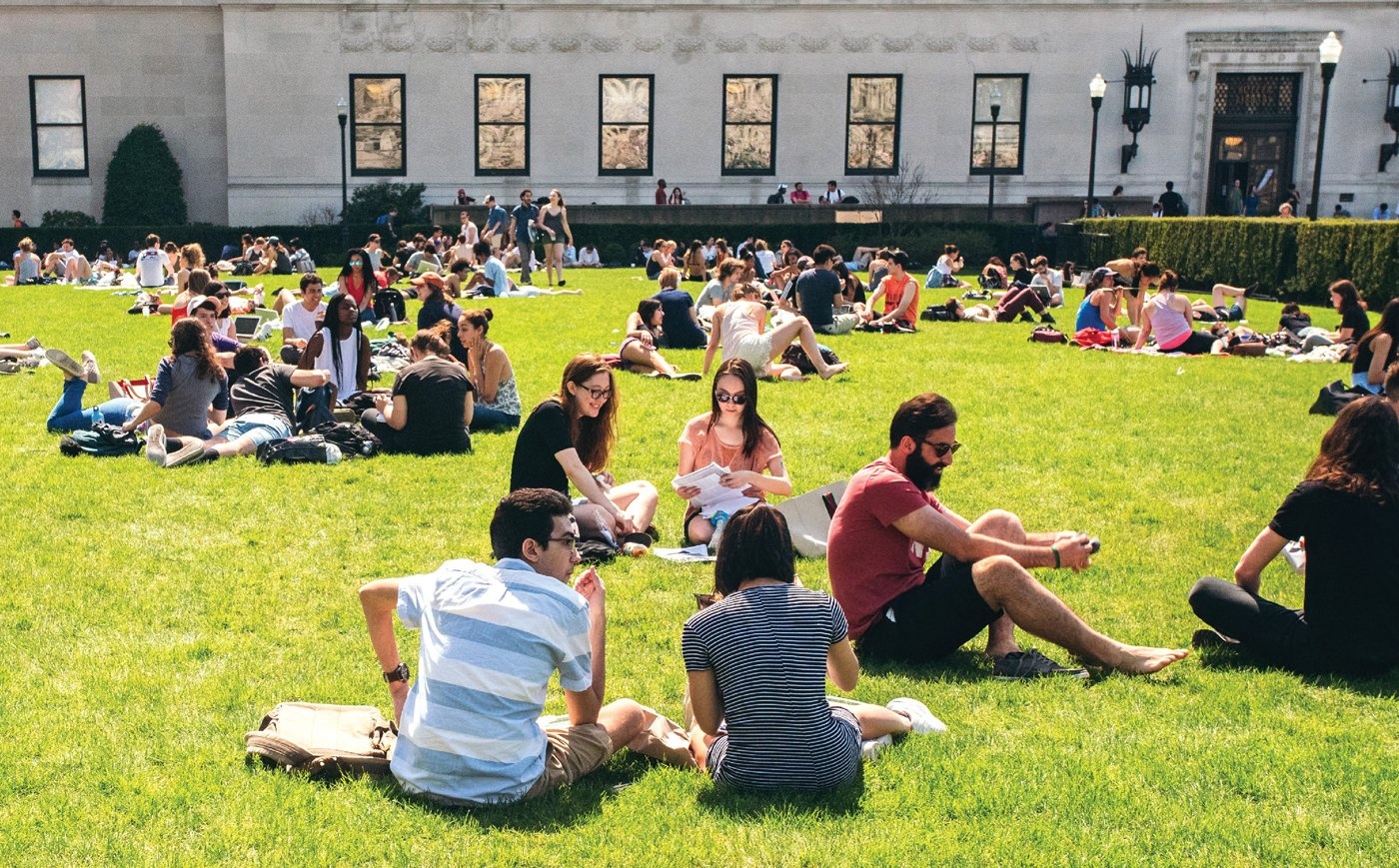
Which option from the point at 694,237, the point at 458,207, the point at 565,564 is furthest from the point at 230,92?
the point at 565,564

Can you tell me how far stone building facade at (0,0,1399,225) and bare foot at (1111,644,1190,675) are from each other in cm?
3619

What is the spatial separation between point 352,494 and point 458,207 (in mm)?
29763

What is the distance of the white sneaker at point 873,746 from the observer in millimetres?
5723

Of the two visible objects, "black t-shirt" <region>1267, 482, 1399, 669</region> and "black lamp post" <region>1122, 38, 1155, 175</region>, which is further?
"black lamp post" <region>1122, 38, 1155, 175</region>

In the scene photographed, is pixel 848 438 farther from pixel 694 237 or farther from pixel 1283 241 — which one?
pixel 694 237

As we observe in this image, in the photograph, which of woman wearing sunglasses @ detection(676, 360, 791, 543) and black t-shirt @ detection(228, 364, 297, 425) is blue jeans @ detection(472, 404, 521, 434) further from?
woman wearing sunglasses @ detection(676, 360, 791, 543)

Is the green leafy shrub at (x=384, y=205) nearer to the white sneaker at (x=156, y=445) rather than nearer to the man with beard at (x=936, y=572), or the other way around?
the white sneaker at (x=156, y=445)

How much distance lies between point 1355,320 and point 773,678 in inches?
553

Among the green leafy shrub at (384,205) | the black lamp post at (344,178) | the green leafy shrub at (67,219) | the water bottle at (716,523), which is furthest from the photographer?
the green leafy shrub at (67,219)

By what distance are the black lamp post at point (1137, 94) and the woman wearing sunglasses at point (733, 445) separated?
35.6 meters

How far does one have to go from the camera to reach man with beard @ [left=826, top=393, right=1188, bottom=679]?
6.58 meters

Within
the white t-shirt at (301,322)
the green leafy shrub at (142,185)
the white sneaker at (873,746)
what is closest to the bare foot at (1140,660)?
the white sneaker at (873,746)

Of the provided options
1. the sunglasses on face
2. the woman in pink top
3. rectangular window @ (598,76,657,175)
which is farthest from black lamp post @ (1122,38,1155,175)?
the sunglasses on face

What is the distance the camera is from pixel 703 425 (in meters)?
9.17
